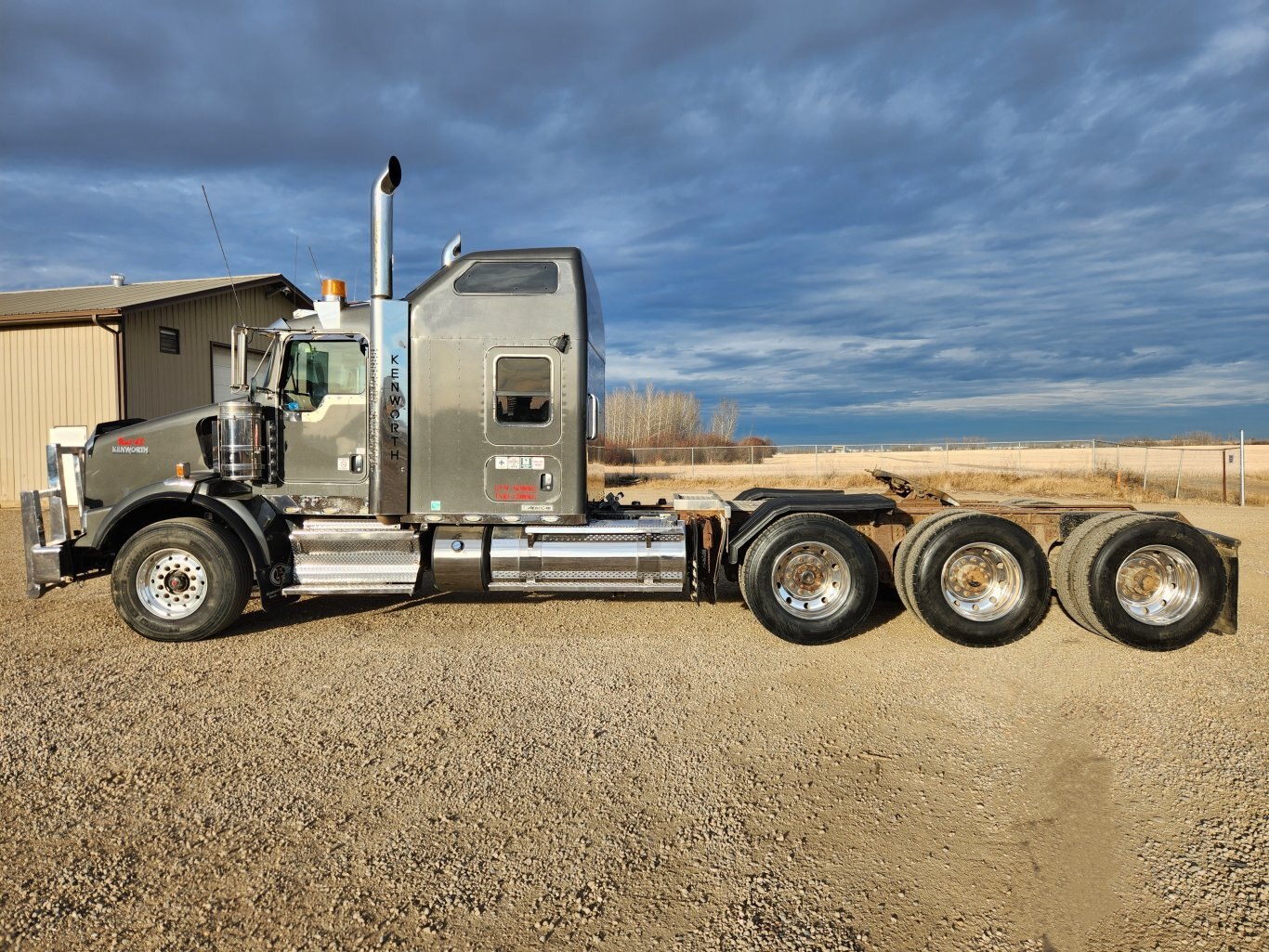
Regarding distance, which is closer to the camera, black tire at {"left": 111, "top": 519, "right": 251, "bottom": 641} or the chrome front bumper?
black tire at {"left": 111, "top": 519, "right": 251, "bottom": 641}

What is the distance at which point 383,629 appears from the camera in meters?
6.32

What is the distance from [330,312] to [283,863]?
4.70 meters

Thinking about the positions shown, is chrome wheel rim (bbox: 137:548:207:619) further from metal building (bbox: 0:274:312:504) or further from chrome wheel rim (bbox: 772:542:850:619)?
metal building (bbox: 0:274:312:504)

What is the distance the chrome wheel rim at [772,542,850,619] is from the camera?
5.96 m

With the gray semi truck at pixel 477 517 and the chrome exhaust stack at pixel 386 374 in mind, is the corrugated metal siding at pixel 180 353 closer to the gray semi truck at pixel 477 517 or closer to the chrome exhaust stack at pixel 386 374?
the gray semi truck at pixel 477 517

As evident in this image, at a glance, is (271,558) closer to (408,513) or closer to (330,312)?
(408,513)

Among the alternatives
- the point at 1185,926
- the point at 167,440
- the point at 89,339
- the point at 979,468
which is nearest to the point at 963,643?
the point at 1185,926

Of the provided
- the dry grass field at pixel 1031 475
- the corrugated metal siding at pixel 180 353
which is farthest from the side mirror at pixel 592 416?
the corrugated metal siding at pixel 180 353

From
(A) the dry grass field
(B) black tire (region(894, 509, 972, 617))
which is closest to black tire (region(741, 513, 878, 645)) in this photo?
(B) black tire (region(894, 509, 972, 617))

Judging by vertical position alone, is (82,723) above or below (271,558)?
below

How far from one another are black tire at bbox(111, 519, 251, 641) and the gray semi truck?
0.02m

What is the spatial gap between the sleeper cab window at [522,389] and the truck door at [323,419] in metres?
1.28

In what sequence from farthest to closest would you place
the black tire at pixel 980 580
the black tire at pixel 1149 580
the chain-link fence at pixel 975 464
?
the chain-link fence at pixel 975 464 < the black tire at pixel 980 580 < the black tire at pixel 1149 580

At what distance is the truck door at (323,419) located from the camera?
6.28 meters
